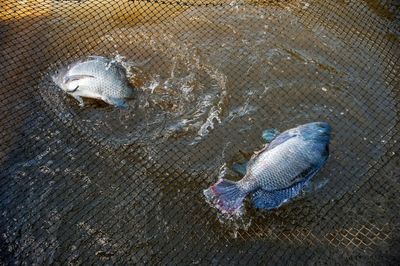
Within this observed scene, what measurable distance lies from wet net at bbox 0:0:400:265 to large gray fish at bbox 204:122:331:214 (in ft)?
0.73

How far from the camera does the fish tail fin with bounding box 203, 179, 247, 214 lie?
2885 millimetres

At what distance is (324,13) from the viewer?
4.82 m

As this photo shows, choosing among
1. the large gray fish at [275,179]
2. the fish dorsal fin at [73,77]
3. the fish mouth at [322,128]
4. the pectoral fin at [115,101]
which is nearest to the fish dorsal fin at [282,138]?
the large gray fish at [275,179]

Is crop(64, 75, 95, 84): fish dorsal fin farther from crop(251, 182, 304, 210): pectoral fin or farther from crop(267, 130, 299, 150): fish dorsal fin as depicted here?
crop(251, 182, 304, 210): pectoral fin

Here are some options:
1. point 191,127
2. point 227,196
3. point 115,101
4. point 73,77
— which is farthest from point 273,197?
point 73,77

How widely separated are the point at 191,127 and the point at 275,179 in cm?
105

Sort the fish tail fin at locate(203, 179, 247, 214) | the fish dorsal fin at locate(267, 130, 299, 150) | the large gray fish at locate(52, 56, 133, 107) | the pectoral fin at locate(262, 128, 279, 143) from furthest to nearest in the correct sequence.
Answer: the large gray fish at locate(52, 56, 133, 107) < the pectoral fin at locate(262, 128, 279, 143) < the fish dorsal fin at locate(267, 130, 299, 150) < the fish tail fin at locate(203, 179, 247, 214)

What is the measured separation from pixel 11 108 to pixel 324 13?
348 cm

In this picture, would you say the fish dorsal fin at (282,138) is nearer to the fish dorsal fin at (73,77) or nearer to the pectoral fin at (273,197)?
the pectoral fin at (273,197)

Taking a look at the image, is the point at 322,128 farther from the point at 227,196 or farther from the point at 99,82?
the point at 99,82

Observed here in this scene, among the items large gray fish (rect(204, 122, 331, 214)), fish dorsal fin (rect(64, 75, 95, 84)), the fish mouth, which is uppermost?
the fish mouth

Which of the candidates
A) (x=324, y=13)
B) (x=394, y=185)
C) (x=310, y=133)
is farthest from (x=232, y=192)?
(x=324, y=13)

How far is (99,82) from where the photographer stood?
3742mm

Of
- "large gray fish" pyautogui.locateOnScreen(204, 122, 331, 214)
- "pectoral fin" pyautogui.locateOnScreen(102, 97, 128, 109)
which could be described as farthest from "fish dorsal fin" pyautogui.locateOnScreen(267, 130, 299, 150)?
"pectoral fin" pyautogui.locateOnScreen(102, 97, 128, 109)
